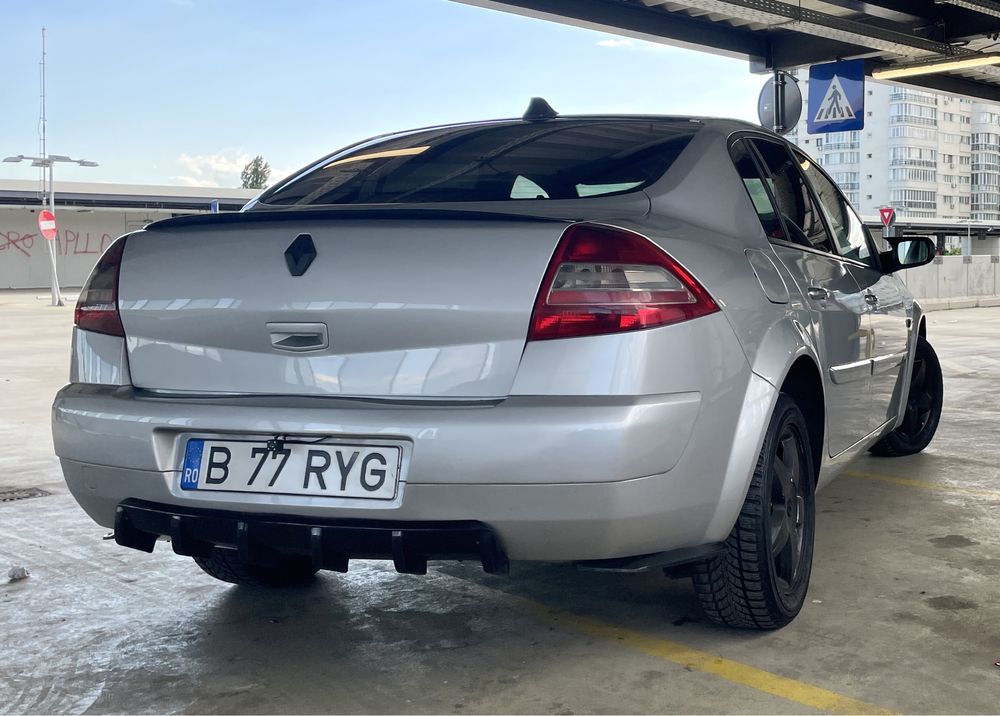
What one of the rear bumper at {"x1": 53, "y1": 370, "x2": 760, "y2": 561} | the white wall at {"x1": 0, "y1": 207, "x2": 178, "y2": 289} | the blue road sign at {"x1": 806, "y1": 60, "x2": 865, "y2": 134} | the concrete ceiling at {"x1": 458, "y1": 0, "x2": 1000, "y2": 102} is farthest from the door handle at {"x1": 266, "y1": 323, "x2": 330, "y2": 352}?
the white wall at {"x1": 0, "y1": 207, "x2": 178, "y2": 289}

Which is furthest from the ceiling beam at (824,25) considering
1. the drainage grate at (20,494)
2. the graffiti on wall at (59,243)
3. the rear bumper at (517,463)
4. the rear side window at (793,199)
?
the graffiti on wall at (59,243)

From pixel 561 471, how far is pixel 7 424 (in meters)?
6.16

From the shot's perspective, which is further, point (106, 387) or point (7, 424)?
point (7, 424)

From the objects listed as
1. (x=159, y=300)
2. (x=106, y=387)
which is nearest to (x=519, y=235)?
(x=159, y=300)

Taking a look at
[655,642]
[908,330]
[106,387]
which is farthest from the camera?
[908,330]

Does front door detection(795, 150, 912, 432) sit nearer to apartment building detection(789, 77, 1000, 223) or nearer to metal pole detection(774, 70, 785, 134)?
metal pole detection(774, 70, 785, 134)

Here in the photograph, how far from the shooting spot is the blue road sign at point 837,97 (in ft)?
38.2

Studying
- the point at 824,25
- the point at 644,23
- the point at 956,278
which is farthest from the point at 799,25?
the point at 956,278

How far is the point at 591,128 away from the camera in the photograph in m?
3.50

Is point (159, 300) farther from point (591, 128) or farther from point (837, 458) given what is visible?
point (837, 458)

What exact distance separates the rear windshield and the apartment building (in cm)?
13132

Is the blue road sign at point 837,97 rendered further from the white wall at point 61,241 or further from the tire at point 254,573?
the white wall at point 61,241

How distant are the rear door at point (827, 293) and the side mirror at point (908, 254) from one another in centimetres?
66

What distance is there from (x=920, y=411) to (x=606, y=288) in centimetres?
393
